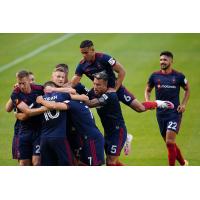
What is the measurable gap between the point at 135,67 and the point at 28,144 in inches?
92.9

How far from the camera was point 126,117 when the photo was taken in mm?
8617

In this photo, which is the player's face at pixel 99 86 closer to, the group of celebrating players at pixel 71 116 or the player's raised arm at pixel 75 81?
the group of celebrating players at pixel 71 116

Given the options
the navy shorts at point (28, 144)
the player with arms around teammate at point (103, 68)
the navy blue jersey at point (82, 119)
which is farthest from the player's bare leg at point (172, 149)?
the navy shorts at point (28, 144)

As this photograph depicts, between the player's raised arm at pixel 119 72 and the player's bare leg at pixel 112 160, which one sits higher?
the player's raised arm at pixel 119 72

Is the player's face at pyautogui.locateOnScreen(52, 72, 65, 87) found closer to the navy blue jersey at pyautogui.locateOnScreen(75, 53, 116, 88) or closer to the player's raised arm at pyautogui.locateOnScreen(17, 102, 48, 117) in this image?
the player's raised arm at pyautogui.locateOnScreen(17, 102, 48, 117)

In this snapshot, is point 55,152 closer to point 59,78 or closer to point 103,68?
point 59,78

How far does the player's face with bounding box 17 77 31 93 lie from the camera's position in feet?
23.3

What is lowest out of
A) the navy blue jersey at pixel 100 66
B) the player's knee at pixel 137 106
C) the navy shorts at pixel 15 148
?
the navy shorts at pixel 15 148

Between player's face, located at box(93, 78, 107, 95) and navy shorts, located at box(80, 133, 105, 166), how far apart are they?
1.64 ft

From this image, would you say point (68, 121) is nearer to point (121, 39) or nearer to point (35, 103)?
point (35, 103)

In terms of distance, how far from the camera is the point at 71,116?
7.08 meters

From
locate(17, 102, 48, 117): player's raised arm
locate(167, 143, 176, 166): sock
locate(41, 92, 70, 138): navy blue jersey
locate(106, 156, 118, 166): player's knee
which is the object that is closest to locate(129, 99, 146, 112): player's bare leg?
locate(167, 143, 176, 166): sock

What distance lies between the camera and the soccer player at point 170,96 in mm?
7930

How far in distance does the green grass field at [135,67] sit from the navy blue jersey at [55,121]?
100cm
